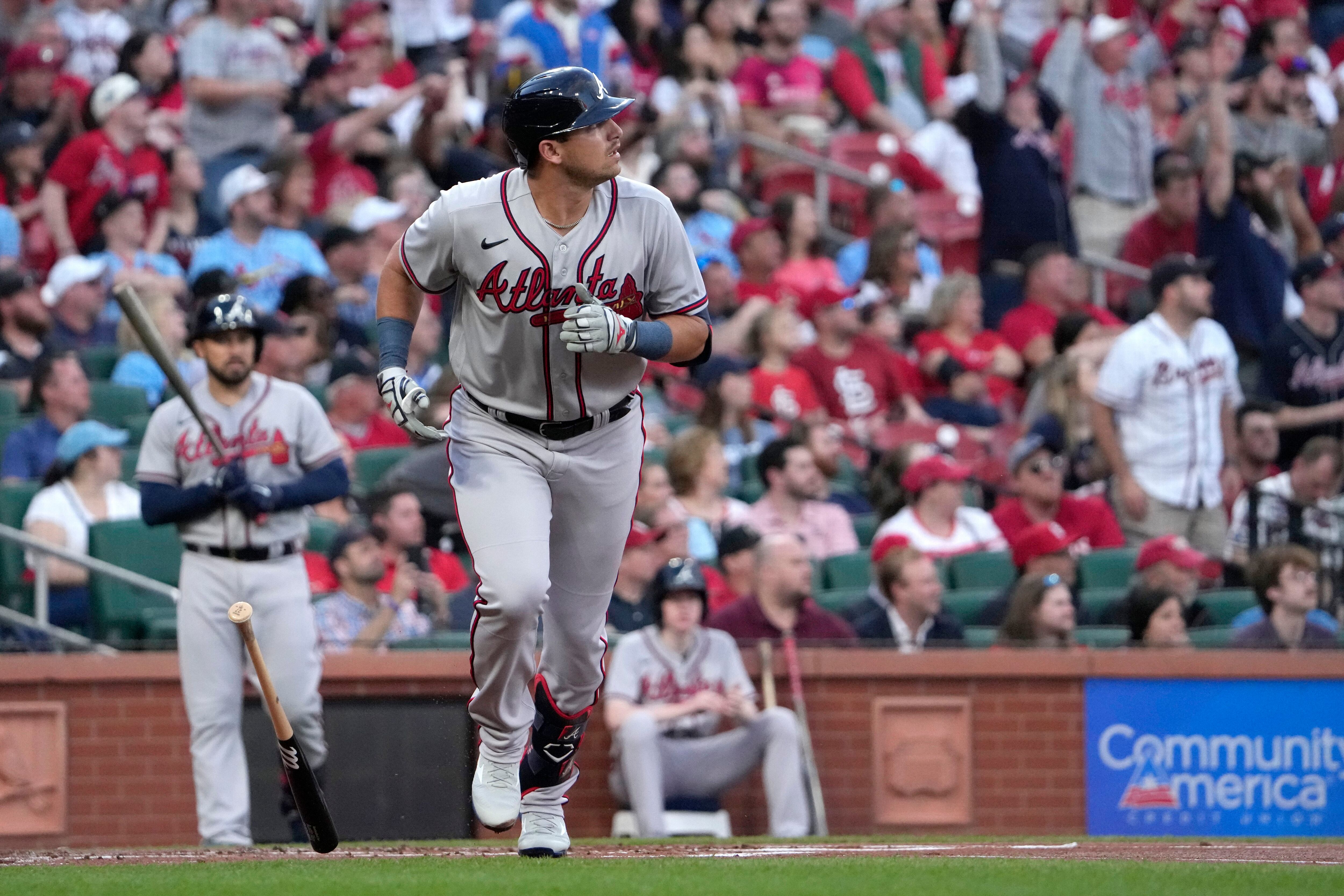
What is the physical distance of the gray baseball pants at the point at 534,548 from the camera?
17.7ft

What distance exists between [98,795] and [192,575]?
150 centimetres

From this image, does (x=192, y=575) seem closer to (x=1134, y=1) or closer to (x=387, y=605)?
(x=387, y=605)

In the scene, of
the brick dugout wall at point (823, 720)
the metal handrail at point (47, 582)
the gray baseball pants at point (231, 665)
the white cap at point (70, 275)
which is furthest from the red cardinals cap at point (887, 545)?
the white cap at point (70, 275)

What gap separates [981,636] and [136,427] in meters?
4.17

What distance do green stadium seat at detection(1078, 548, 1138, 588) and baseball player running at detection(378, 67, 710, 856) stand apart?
15.2ft

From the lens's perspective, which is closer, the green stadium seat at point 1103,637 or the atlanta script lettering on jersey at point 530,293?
the atlanta script lettering on jersey at point 530,293

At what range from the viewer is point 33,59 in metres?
12.3

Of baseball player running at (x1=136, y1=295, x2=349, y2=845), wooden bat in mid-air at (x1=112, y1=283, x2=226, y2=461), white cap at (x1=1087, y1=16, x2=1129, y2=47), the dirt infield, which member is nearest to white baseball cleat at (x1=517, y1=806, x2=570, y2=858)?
the dirt infield

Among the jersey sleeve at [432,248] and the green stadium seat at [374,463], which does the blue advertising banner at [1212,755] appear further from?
the jersey sleeve at [432,248]

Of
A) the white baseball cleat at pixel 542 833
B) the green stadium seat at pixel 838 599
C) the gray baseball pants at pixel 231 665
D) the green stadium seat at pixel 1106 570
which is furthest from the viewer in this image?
the green stadium seat at pixel 1106 570

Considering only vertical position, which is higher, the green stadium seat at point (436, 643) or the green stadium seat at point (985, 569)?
the green stadium seat at point (985, 569)

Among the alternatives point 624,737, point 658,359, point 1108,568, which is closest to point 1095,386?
point 1108,568

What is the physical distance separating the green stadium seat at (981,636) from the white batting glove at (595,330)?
156 inches

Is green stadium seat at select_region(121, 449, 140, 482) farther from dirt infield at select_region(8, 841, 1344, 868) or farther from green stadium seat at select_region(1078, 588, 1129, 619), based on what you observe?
green stadium seat at select_region(1078, 588, 1129, 619)
